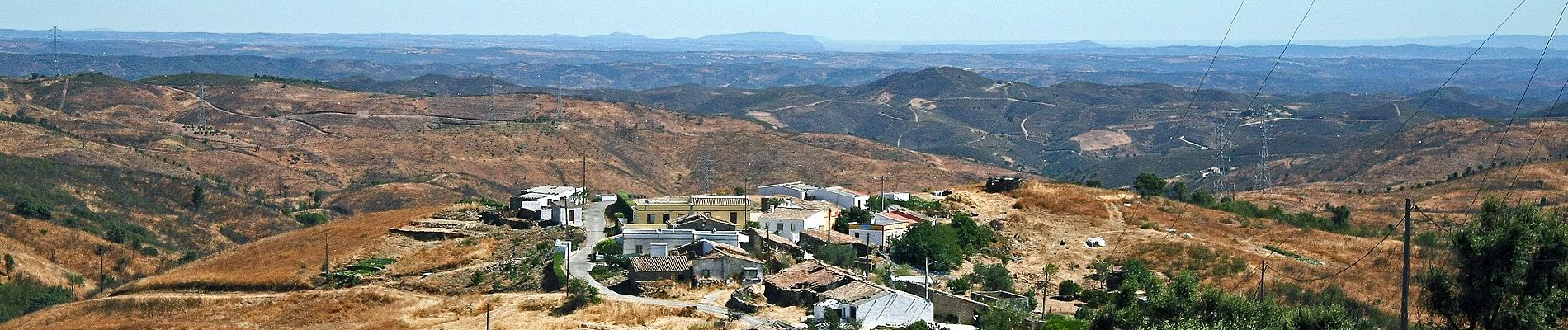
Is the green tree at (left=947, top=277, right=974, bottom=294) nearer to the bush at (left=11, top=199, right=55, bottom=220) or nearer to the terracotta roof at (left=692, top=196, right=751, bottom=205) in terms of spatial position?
the terracotta roof at (left=692, top=196, right=751, bottom=205)

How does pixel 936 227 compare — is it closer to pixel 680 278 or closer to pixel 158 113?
pixel 680 278

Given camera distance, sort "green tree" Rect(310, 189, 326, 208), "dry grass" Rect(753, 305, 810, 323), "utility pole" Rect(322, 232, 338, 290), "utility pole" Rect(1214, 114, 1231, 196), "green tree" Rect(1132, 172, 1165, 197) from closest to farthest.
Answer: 1. "dry grass" Rect(753, 305, 810, 323)
2. "utility pole" Rect(322, 232, 338, 290)
3. "green tree" Rect(1132, 172, 1165, 197)
4. "green tree" Rect(310, 189, 326, 208)
5. "utility pole" Rect(1214, 114, 1231, 196)

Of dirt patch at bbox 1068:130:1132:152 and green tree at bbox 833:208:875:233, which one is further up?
green tree at bbox 833:208:875:233

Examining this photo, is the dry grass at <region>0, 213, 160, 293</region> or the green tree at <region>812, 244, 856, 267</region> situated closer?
the green tree at <region>812, 244, 856, 267</region>

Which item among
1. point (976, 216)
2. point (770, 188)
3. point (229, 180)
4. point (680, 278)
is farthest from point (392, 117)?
point (680, 278)

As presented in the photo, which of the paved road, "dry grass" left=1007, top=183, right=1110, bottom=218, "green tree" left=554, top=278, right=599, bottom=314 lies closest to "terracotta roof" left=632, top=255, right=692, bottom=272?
the paved road

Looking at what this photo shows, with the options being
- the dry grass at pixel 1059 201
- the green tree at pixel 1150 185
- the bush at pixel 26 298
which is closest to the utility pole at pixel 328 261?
the bush at pixel 26 298
